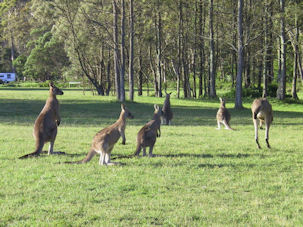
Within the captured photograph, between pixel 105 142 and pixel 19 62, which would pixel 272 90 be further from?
pixel 19 62

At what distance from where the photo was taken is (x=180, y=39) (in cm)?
4047

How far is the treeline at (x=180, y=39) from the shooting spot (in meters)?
32.5

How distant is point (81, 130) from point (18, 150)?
4.96m

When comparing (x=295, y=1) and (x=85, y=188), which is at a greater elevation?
(x=295, y=1)

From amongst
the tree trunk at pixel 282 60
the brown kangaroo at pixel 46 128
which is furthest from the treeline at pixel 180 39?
the brown kangaroo at pixel 46 128

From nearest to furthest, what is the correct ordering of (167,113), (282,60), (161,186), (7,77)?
(161,186)
(167,113)
(282,60)
(7,77)

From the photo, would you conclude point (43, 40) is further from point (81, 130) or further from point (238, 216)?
point (238, 216)

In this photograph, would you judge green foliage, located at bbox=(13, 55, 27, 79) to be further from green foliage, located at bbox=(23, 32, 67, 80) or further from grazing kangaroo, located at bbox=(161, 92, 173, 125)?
grazing kangaroo, located at bbox=(161, 92, 173, 125)

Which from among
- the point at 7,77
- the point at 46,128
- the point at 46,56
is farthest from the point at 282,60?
the point at 7,77

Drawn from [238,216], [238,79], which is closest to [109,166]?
[238,216]

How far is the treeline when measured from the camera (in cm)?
3250

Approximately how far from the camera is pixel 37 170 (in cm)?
826

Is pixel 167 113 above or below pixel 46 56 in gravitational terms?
below

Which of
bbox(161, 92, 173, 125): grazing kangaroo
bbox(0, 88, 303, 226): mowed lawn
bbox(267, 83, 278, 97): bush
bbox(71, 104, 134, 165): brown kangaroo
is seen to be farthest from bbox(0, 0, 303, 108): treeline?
bbox(71, 104, 134, 165): brown kangaroo
